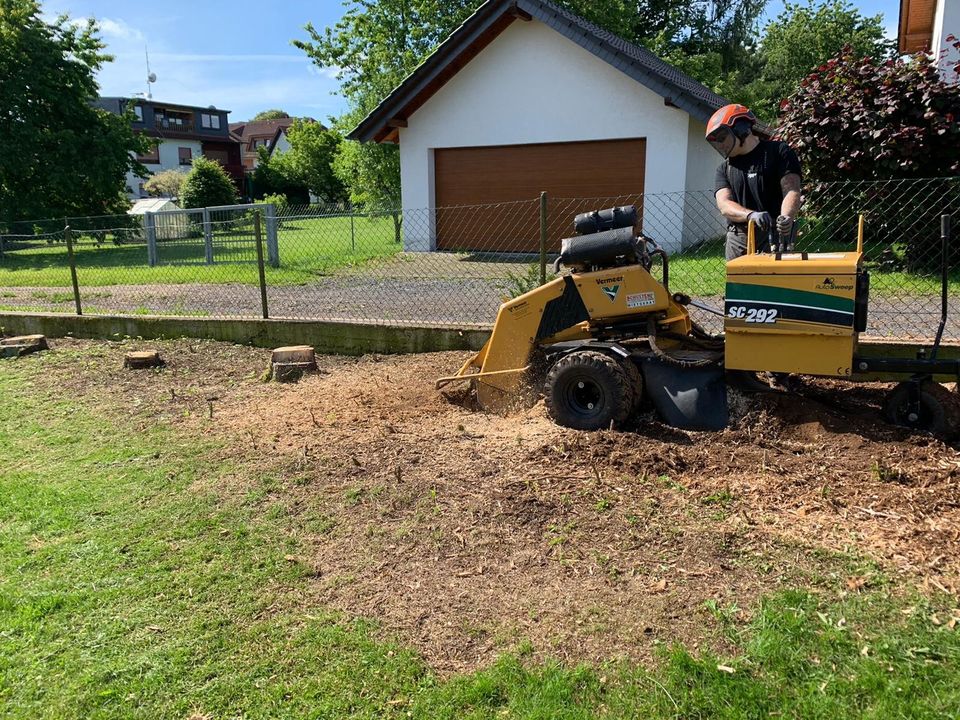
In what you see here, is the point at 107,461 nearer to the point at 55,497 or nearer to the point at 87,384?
the point at 55,497

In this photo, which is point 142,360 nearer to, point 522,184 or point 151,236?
point 151,236

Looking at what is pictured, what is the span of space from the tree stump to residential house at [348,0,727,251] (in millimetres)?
8037

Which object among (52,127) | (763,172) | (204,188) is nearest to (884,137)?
(763,172)

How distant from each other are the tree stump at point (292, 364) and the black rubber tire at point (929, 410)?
179 inches

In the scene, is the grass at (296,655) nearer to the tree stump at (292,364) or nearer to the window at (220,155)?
the tree stump at (292,364)

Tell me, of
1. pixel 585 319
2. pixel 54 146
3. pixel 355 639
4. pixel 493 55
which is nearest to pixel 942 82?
pixel 585 319

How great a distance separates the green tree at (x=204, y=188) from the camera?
30828mm

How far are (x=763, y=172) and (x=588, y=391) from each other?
71.1 inches

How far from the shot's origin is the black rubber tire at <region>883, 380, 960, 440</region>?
4113mm

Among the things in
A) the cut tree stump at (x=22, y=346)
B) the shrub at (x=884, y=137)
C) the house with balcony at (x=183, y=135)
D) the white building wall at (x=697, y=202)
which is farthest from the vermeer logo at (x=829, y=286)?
the house with balcony at (x=183, y=135)

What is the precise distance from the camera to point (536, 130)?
15.1 m

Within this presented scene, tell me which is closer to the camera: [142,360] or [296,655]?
[296,655]

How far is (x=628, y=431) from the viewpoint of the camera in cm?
451

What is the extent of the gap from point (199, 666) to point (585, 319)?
3050 millimetres
